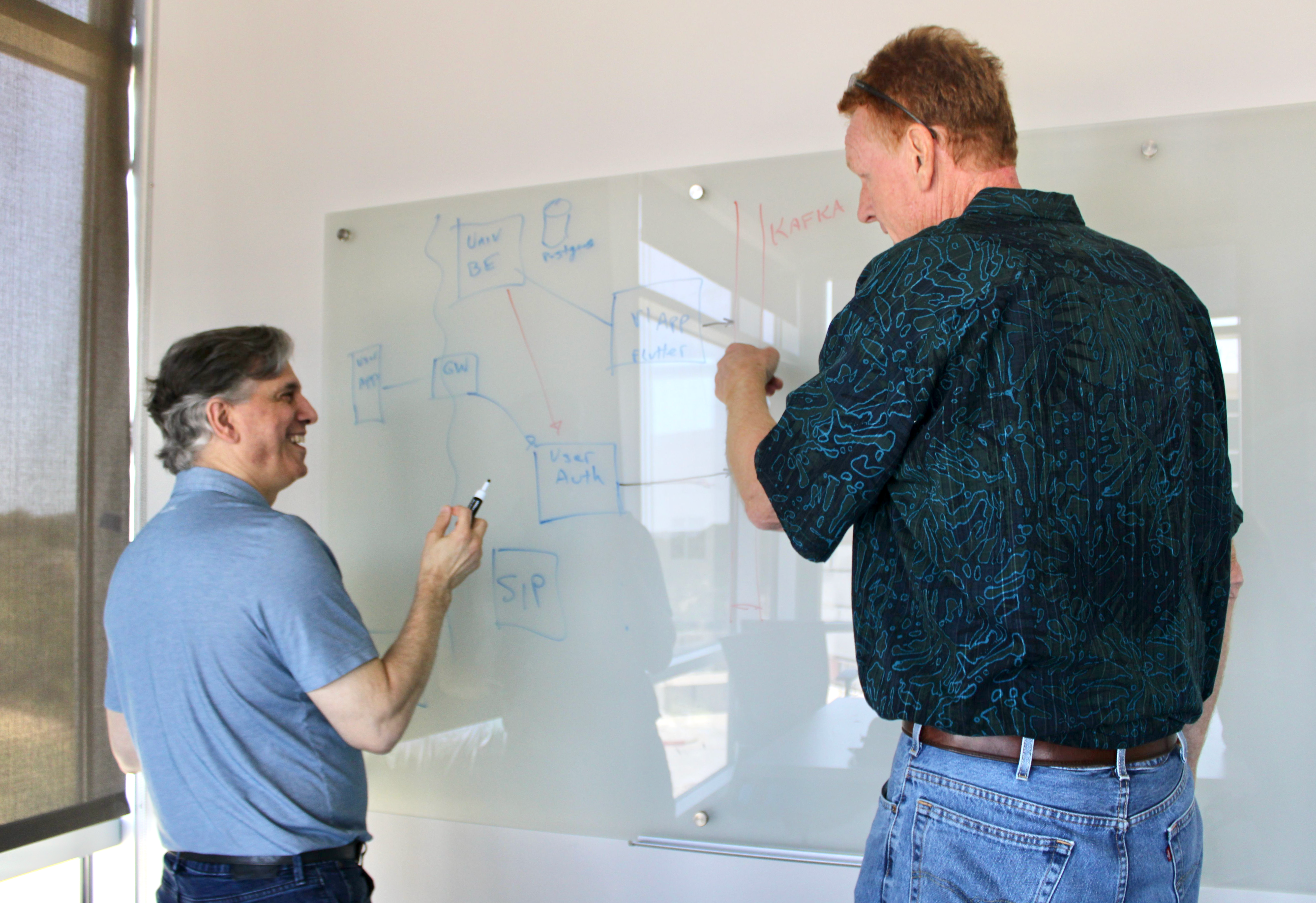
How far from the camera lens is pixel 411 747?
1687 mm

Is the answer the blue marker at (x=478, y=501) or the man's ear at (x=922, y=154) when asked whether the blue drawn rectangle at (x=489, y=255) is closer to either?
the blue marker at (x=478, y=501)

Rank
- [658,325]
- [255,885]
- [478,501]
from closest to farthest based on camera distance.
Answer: [255,885] → [478,501] → [658,325]

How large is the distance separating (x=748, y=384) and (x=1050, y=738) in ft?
1.69

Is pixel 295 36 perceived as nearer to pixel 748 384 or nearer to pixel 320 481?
pixel 320 481

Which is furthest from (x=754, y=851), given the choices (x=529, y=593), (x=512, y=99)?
(x=512, y=99)

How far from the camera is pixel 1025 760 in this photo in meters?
0.76

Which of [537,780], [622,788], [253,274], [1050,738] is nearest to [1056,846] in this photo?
[1050,738]

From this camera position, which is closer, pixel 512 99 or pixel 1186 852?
pixel 1186 852

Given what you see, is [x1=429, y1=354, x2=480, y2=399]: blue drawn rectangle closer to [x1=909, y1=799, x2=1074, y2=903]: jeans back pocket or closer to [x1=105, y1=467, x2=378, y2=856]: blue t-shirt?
[x1=105, y1=467, x2=378, y2=856]: blue t-shirt

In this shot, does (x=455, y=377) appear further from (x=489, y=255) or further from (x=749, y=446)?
(x=749, y=446)

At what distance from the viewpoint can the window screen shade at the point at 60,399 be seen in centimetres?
163

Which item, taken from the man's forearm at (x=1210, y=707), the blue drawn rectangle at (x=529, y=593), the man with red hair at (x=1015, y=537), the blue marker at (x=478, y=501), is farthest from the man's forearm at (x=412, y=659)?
the man's forearm at (x=1210, y=707)

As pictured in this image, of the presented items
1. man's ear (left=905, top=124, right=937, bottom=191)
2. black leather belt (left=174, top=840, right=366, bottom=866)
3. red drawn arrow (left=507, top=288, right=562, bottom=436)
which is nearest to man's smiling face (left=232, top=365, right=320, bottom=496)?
red drawn arrow (left=507, top=288, right=562, bottom=436)

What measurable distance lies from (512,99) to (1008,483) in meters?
1.24
